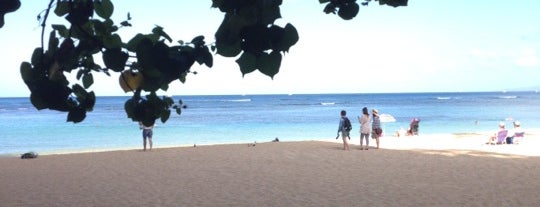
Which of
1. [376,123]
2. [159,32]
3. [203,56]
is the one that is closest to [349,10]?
[203,56]

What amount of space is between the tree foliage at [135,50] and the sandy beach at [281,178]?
21.6ft

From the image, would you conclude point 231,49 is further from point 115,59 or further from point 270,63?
point 115,59

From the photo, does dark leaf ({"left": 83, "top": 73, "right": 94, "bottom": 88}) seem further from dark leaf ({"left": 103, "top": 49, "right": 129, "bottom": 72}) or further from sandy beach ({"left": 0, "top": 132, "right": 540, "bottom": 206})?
sandy beach ({"left": 0, "top": 132, "right": 540, "bottom": 206})

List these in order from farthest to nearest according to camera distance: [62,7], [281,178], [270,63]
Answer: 1. [281,178]
2. [62,7]
3. [270,63]

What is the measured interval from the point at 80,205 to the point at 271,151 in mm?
8698

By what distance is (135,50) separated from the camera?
4.34 feet

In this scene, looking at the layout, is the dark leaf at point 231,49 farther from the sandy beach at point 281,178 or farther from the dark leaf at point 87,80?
the sandy beach at point 281,178

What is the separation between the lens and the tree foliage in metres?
1.24

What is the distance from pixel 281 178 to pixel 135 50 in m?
9.31

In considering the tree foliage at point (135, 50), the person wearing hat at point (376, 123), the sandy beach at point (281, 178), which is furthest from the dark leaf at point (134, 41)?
the person wearing hat at point (376, 123)

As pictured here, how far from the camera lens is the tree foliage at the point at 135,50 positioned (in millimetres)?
1238

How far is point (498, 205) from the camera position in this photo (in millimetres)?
7707

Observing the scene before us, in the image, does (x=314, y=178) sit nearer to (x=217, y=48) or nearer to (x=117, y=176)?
(x=117, y=176)

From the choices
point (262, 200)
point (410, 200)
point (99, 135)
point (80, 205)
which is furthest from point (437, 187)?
point (99, 135)
